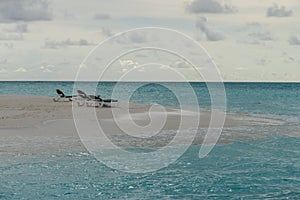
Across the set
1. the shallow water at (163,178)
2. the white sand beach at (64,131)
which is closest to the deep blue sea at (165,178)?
the shallow water at (163,178)

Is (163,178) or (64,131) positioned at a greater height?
(163,178)

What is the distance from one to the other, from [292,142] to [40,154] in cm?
1270

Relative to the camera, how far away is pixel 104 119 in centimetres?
3288

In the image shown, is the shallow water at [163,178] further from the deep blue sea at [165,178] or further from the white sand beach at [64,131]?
the white sand beach at [64,131]

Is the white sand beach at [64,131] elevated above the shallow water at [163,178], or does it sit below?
below

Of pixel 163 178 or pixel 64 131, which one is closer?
pixel 163 178

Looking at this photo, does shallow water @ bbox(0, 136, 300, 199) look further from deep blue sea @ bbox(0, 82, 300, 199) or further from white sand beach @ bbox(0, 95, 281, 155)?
white sand beach @ bbox(0, 95, 281, 155)

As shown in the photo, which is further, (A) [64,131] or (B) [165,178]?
(A) [64,131]

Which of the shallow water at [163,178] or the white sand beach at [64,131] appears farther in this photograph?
the white sand beach at [64,131]

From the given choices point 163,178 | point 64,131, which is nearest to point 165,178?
point 163,178

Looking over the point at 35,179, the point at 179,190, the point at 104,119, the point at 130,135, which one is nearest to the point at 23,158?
the point at 35,179

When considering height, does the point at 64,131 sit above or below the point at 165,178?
below

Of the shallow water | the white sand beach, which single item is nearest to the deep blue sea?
the shallow water

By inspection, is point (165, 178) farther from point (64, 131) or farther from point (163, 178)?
point (64, 131)
